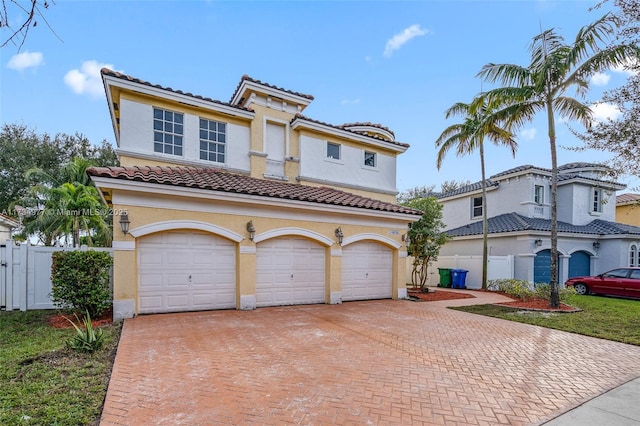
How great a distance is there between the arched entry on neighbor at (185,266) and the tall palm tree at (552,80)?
11.6 metres

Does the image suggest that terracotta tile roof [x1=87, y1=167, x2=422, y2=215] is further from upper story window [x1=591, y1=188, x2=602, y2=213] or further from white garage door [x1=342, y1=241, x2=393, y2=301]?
upper story window [x1=591, y1=188, x2=602, y2=213]

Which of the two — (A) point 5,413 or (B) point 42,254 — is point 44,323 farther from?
(A) point 5,413

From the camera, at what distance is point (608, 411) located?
4223 millimetres

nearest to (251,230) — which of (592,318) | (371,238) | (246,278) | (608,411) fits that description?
(246,278)

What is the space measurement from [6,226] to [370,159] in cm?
2344

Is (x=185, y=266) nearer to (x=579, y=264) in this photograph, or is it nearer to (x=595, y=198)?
(x=579, y=264)

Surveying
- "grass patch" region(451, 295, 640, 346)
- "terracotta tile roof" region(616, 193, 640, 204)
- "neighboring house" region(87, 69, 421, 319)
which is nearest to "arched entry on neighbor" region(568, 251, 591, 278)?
"grass patch" region(451, 295, 640, 346)

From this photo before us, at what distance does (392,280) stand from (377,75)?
10.6 m

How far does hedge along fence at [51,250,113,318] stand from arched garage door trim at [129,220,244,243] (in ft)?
4.13

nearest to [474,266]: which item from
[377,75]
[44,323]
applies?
[377,75]

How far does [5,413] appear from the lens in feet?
12.3

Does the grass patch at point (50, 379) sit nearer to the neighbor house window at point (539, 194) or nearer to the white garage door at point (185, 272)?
the white garage door at point (185, 272)

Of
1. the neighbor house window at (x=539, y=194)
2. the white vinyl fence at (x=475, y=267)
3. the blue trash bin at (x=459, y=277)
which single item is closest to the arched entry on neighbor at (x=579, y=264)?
the neighbor house window at (x=539, y=194)

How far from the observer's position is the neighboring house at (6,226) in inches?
765
